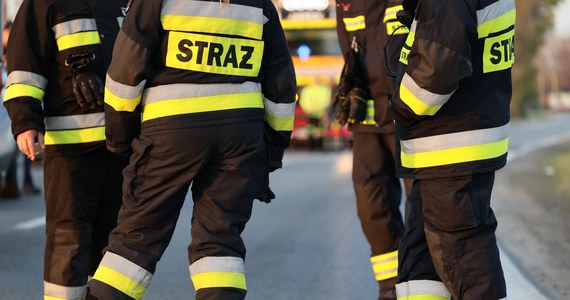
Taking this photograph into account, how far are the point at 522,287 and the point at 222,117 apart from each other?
8.98 ft

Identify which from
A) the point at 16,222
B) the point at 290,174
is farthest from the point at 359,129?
the point at 290,174

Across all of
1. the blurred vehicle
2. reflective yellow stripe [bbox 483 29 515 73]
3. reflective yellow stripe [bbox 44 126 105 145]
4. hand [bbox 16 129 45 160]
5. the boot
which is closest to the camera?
reflective yellow stripe [bbox 483 29 515 73]

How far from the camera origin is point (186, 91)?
406 centimetres

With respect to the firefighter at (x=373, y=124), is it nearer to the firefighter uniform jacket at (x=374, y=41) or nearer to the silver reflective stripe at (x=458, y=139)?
the firefighter uniform jacket at (x=374, y=41)

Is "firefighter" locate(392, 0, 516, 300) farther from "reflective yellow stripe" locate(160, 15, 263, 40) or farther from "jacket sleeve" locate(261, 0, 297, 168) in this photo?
"reflective yellow stripe" locate(160, 15, 263, 40)

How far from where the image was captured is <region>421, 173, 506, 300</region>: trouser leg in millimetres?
4145

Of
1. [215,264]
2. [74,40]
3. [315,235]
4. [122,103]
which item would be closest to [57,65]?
[74,40]

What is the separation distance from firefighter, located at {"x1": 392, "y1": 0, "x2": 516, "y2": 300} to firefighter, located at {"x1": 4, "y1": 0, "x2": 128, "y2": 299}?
1.41 meters

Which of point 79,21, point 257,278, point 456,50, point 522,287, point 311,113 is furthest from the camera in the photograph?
point 311,113

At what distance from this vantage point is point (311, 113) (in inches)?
824

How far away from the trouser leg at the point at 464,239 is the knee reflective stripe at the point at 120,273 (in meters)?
1.17

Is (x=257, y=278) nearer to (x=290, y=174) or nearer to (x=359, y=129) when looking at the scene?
(x=359, y=129)

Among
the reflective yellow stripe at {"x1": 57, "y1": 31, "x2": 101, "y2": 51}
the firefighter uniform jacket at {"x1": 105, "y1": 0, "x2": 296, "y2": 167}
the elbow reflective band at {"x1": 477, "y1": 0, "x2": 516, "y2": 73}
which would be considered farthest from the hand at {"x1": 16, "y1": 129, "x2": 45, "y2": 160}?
the elbow reflective band at {"x1": 477, "y1": 0, "x2": 516, "y2": 73}

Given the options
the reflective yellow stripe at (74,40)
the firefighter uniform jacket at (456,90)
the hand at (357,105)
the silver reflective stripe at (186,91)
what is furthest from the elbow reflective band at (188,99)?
the hand at (357,105)
